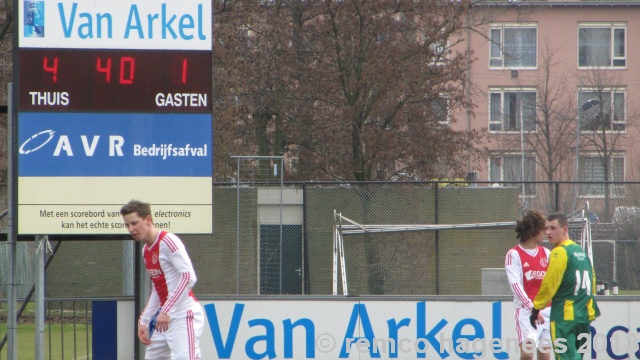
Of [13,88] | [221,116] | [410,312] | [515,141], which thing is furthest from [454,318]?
[515,141]

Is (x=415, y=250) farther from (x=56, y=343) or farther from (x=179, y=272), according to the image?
(x=179, y=272)

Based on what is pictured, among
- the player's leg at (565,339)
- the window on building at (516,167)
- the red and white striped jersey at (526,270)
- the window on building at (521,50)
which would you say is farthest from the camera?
the window on building at (521,50)

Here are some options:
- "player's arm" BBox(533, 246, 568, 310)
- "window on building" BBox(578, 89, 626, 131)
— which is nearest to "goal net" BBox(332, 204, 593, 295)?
"player's arm" BBox(533, 246, 568, 310)

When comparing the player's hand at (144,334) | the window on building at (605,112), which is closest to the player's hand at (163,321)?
the player's hand at (144,334)

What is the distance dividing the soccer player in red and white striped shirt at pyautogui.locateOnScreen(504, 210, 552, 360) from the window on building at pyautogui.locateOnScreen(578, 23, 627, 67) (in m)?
32.8

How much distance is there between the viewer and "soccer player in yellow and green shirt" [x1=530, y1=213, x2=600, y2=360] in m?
8.30

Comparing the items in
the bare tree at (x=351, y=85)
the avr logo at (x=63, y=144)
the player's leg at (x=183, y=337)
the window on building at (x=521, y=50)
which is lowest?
the player's leg at (x=183, y=337)

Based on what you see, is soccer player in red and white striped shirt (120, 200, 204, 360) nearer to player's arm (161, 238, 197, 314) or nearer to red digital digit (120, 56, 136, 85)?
player's arm (161, 238, 197, 314)

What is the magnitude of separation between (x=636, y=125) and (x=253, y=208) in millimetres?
24272

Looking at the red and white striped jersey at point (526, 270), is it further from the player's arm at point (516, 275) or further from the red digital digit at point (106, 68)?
the red digital digit at point (106, 68)

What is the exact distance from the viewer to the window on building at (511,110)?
36.8 m

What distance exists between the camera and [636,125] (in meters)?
36.6

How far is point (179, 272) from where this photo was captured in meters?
7.36

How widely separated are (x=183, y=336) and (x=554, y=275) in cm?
345
